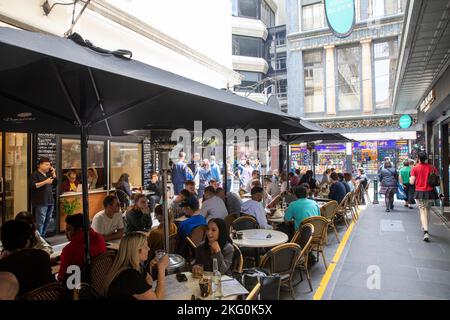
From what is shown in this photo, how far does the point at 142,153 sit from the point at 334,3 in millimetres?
8321

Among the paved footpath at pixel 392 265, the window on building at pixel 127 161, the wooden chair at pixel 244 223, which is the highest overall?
the window on building at pixel 127 161

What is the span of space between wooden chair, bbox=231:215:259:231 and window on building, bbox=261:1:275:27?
3463 cm

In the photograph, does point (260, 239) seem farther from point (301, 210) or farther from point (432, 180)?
point (432, 180)

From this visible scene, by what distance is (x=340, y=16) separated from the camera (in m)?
8.52

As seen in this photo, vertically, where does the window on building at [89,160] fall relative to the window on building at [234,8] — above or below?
below

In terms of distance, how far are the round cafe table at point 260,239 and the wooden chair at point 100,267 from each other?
2008 mm

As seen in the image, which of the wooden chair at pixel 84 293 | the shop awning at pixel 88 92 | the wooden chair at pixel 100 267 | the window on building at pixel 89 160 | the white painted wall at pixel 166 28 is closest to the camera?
the shop awning at pixel 88 92

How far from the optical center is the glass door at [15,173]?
8138mm

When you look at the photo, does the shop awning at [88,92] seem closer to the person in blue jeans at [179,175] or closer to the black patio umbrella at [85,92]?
the black patio umbrella at [85,92]

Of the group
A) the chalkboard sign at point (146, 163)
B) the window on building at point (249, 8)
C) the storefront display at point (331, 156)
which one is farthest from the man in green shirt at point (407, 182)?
the window on building at point (249, 8)

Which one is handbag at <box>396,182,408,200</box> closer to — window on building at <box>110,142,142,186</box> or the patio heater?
window on building at <box>110,142,142,186</box>

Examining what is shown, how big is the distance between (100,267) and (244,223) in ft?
9.76

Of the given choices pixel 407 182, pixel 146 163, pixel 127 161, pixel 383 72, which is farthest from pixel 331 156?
pixel 127 161
